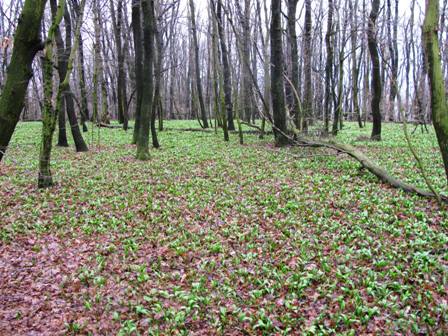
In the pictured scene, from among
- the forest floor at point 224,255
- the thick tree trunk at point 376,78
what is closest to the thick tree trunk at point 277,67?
the forest floor at point 224,255

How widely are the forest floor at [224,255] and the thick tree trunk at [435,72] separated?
1647 mm

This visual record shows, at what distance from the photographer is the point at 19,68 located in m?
2.82

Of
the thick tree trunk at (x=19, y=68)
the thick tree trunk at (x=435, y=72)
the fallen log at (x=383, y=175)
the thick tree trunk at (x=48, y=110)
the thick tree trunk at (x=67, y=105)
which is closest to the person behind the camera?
the thick tree trunk at (x=19, y=68)

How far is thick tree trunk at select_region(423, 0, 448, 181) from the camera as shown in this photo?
16.3 feet

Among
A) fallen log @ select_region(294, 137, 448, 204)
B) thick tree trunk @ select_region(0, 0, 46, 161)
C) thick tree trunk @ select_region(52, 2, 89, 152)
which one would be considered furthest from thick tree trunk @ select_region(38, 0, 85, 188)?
fallen log @ select_region(294, 137, 448, 204)

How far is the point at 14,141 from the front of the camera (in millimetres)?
16469

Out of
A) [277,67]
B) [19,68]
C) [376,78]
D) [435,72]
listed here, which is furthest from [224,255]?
[376,78]

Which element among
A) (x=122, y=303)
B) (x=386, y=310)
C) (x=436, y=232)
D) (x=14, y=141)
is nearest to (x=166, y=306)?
(x=122, y=303)

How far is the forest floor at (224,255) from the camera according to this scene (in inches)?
157

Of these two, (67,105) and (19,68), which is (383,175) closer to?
(19,68)

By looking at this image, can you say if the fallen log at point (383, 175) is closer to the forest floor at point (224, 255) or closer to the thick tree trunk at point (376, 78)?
the forest floor at point (224, 255)

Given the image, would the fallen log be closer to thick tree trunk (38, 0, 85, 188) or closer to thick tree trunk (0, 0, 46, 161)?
thick tree trunk (38, 0, 85, 188)

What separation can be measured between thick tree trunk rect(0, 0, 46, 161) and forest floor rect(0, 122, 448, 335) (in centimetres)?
250

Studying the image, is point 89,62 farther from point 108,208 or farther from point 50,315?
point 50,315
